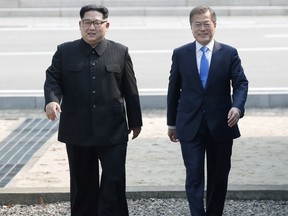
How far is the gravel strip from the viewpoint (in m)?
7.84

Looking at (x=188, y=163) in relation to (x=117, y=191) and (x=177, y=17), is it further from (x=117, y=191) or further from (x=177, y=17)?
(x=177, y=17)

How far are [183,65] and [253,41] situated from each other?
1176 centimetres

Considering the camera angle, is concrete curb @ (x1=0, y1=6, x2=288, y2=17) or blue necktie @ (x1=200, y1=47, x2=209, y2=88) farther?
concrete curb @ (x1=0, y1=6, x2=288, y2=17)

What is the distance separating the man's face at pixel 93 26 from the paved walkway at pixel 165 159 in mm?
2036

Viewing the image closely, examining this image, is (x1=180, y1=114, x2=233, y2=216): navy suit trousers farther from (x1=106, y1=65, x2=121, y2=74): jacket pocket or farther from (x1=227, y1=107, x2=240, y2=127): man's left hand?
(x1=106, y1=65, x2=121, y2=74): jacket pocket

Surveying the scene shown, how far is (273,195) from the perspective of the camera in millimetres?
8141

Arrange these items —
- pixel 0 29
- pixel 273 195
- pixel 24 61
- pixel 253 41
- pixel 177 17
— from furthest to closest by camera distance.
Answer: pixel 177 17, pixel 0 29, pixel 253 41, pixel 24 61, pixel 273 195

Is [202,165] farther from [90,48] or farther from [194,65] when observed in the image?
[90,48]

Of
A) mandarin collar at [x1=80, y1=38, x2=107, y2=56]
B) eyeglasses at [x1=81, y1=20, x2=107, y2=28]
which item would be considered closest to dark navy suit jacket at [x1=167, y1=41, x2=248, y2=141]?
mandarin collar at [x1=80, y1=38, x2=107, y2=56]

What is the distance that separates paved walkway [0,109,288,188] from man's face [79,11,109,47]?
6.68ft

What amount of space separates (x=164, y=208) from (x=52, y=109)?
5.52 feet

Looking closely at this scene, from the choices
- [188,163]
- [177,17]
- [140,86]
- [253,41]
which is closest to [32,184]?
[188,163]

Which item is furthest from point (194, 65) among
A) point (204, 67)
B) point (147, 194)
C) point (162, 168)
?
point (162, 168)

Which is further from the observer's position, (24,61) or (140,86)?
(24,61)
